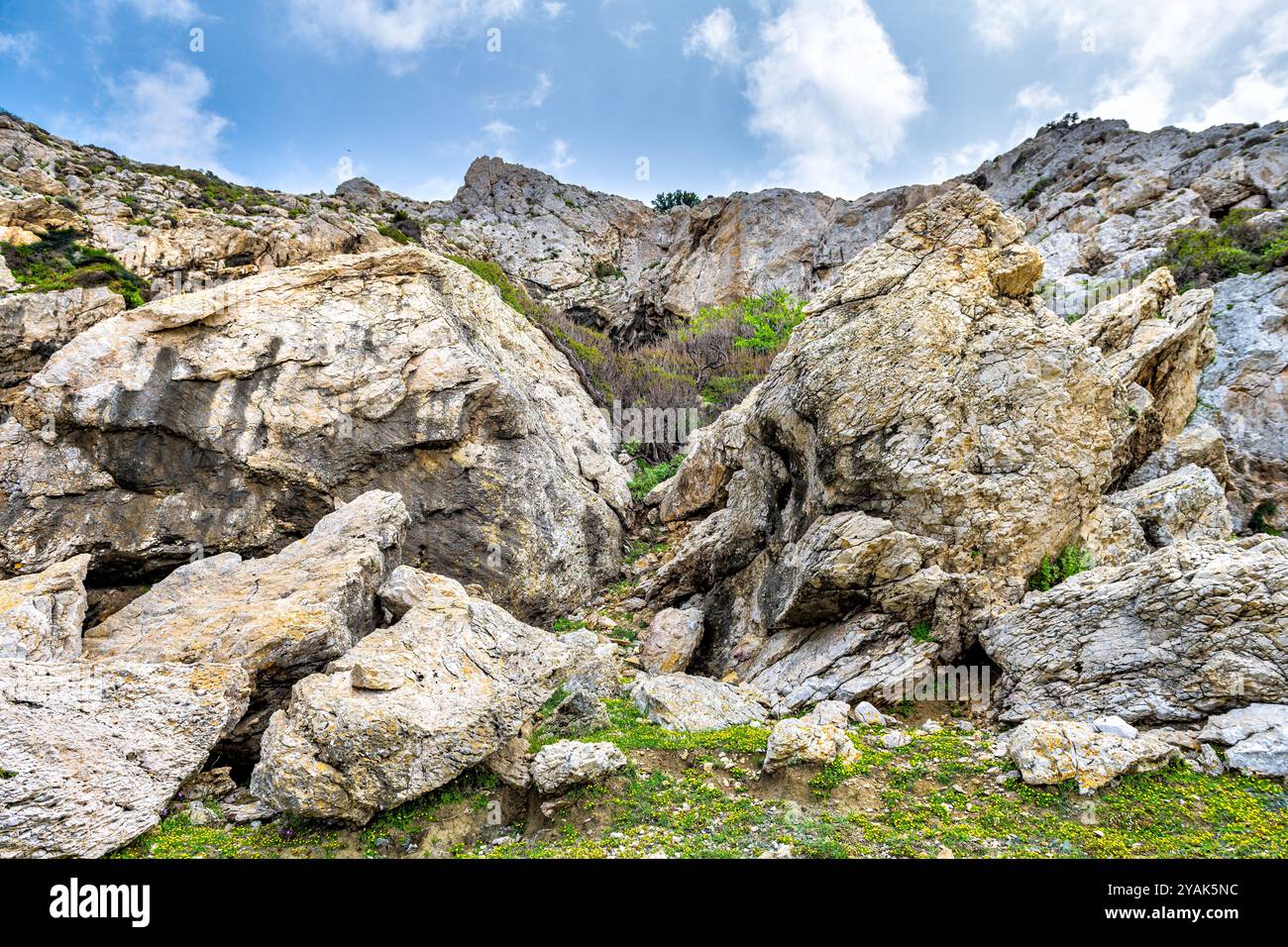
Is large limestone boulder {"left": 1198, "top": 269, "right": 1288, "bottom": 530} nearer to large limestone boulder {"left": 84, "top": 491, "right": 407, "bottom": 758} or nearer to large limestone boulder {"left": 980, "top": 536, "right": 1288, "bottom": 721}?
large limestone boulder {"left": 980, "top": 536, "right": 1288, "bottom": 721}

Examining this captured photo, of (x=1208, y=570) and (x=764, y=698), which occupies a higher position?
(x=1208, y=570)

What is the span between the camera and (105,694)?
6.96m

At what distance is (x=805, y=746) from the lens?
285 inches

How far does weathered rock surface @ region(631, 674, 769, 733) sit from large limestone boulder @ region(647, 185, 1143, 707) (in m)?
0.99

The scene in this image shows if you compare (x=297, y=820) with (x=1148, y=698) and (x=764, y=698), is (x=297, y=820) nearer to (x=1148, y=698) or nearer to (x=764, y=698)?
(x=764, y=698)

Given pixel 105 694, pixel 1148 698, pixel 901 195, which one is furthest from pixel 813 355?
pixel 901 195

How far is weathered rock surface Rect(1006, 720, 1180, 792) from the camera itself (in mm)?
6301

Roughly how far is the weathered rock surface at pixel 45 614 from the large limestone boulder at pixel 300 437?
3827mm

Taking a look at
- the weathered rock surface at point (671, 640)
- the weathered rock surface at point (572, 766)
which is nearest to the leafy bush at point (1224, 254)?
the weathered rock surface at point (671, 640)

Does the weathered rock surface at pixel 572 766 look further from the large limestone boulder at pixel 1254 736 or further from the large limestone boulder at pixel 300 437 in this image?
the large limestone boulder at pixel 300 437

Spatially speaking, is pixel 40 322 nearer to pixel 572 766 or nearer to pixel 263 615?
pixel 263 615

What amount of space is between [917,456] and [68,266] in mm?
34072

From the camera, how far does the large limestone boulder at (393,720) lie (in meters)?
6.49
